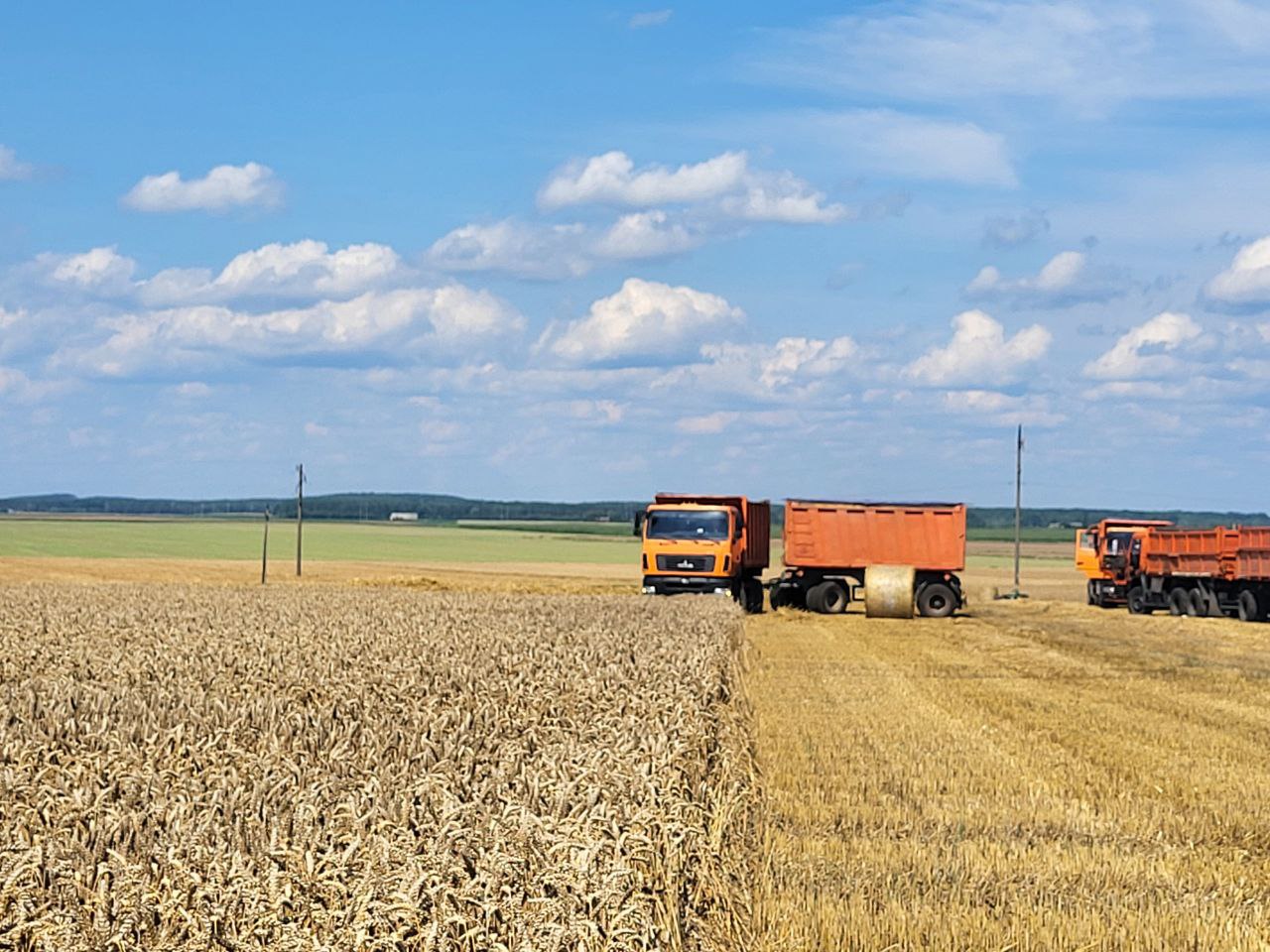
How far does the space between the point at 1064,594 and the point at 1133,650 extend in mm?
36660

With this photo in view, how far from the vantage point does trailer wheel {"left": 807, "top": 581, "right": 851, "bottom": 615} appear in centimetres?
4481

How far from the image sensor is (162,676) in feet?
45.1

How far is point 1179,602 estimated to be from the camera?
46.7m

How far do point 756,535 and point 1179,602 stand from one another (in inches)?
443

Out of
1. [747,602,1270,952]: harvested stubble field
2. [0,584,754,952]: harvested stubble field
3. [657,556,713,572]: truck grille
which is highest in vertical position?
[657,556,713,572]: truck grille

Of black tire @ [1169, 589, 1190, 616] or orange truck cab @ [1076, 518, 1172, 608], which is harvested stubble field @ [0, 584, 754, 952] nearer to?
black tire @ [1169, 589, 1190, 616]

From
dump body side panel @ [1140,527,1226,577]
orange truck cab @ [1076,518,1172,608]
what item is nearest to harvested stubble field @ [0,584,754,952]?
dump body side panel @ [1140,527,1226,577]

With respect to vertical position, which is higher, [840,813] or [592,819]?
Answer: [592,819]

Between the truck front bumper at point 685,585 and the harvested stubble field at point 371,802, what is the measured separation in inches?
1004

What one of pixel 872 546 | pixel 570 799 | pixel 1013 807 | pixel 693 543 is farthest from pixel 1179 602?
pixel 570 799

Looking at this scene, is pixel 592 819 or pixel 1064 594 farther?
pixel 1064 594

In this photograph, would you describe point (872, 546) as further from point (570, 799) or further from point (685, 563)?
point (570, 799)

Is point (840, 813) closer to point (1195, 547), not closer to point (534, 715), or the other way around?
point (534, 715)

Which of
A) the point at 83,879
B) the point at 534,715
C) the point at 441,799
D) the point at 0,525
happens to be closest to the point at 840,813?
the point at 534,715
